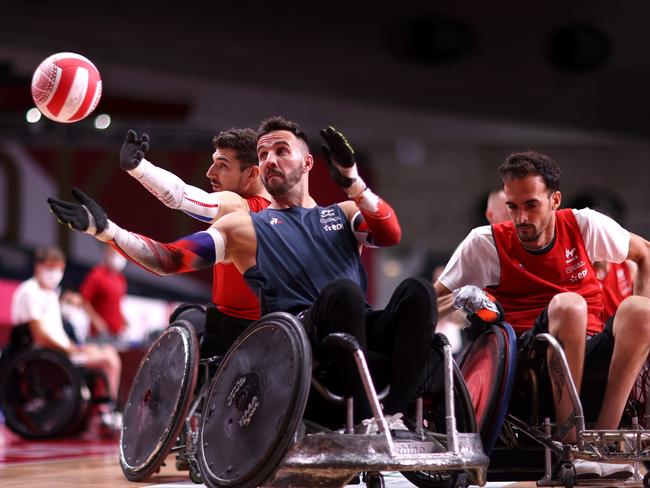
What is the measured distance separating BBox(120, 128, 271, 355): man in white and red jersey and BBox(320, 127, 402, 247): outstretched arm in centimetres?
86

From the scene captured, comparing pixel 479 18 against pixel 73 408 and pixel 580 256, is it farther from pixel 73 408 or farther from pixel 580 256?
pixel 580 256

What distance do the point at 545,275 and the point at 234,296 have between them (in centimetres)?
141

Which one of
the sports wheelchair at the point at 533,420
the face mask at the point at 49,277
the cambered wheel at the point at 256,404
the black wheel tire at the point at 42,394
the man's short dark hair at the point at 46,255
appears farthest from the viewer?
the man's short dark hair at the point at 46,255

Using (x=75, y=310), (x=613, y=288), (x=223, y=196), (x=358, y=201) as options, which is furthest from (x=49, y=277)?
(x=358, y=201)

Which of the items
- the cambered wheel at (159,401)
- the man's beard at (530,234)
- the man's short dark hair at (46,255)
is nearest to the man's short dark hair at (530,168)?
the man's beard at (530,234)

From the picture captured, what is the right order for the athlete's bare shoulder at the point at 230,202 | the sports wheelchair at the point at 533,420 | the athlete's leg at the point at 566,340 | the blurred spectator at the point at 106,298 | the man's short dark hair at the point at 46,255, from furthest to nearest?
the blurred spectator at the point at 106,298
the man's short dark hair at the point at 46,255
the athlete's bare shoulder at the point at 230,202
the athlete's leg at the point at 566,340
the sports wheelchair at the point at 533,420

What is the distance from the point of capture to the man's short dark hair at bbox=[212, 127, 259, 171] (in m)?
4.91

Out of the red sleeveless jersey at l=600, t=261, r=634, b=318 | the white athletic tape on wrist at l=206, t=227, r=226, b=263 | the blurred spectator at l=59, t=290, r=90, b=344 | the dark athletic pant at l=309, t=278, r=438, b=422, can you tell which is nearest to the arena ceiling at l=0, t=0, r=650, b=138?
the blurred spectator at l=59, t=290, r=90, b=344

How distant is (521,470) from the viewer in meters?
3.98

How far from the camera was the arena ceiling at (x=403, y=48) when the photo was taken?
15.0 metres

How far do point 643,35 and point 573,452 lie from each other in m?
12.8

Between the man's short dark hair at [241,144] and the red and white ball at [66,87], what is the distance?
0.66 meters

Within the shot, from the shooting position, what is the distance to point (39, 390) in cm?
812

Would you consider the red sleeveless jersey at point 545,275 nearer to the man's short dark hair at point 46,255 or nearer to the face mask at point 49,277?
the face mask at point 49,277
